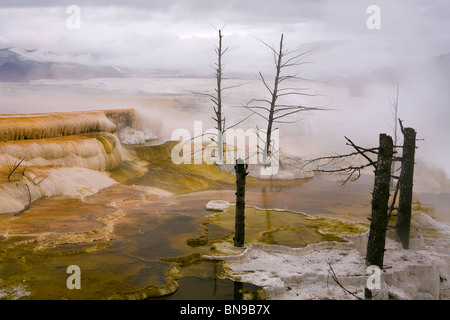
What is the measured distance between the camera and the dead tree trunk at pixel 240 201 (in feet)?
33.1

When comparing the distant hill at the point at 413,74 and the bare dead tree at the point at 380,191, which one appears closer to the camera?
the bare dead tree at the point at 380,191

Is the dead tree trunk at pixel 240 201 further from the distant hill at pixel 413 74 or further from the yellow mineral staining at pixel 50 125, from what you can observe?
the distant hill at pixel 413 74

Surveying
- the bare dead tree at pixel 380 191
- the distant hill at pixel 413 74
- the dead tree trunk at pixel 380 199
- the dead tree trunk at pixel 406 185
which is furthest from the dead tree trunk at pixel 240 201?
the distant hill at pixel 413 74

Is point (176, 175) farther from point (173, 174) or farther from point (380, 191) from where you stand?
point (380, 191)

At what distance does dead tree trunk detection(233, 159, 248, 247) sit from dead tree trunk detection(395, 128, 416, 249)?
3.85 meters

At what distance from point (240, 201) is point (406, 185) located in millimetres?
4173

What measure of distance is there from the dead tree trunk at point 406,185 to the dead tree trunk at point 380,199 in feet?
7.30

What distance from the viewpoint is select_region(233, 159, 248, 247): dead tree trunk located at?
10086mm

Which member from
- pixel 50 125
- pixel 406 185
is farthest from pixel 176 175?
pixel 406 185

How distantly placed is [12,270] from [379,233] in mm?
7541

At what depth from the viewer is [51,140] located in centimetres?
1683

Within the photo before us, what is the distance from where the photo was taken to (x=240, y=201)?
10.3 meters
